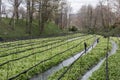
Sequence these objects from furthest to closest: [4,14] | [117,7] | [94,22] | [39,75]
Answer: [94,22] → [117,7] → [4,14] → [39,75]

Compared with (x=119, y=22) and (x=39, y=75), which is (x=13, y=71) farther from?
→ (x=119, y=22)

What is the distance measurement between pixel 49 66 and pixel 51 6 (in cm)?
3583

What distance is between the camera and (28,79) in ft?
43.9

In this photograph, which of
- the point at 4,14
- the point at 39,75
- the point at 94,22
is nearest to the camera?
the point at 39,75

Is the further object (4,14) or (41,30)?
(4,14)

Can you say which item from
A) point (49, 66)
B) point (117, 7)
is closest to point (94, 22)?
point (117, 7)

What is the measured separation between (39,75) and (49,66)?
221cm

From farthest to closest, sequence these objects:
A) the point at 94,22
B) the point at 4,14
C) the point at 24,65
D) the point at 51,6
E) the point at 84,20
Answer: the point at 84,20
the point at 94,22
the point at 4,14
the point at 51,6
the point at 24,65

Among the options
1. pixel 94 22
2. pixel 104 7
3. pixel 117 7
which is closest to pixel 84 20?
pixel 94 22

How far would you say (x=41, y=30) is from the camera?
52500mm

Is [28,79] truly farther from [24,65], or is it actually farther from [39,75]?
[24,65]

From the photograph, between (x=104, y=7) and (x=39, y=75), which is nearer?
(x=39, y=75)

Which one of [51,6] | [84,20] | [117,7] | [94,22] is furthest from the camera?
[84,20]

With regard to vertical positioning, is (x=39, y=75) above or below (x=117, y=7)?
below
